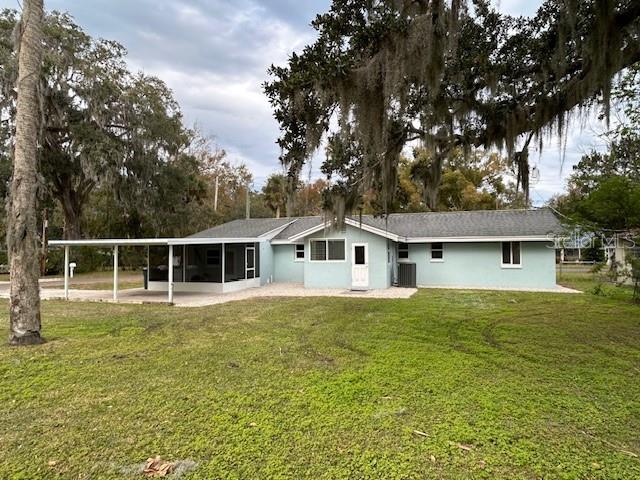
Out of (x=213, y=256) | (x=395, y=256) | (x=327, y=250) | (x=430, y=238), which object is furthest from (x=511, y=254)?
(x=213, y=256)

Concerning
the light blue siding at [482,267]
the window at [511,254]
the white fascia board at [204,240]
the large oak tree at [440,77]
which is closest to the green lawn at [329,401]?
the large oak tree at [440,77]

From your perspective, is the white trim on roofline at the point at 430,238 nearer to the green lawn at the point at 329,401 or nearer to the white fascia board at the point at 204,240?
the white fascia board at the point at 204,240

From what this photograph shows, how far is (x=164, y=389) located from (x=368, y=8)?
5.28 m

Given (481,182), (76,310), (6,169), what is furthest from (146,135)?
(481,182)

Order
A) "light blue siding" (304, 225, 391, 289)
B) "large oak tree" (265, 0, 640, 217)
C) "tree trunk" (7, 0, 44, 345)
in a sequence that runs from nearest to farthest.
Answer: "large oak tree" (265, 0, 640, 217) < "tree trunk" (7, 0, 44, 345) < "light blue siding" (304, 225, 391, 289)

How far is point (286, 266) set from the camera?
59.8ft

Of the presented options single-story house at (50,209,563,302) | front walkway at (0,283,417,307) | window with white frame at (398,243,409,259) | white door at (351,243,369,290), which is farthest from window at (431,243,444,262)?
white door at (351,243,369,290)

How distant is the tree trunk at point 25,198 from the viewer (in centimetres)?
607

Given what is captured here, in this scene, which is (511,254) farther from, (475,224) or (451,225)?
(451,225)

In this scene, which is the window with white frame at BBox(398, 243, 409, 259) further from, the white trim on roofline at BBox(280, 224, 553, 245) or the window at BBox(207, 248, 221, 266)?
the window at BBox(207, 248, 221, 266)

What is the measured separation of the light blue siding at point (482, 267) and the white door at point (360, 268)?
9.32ft

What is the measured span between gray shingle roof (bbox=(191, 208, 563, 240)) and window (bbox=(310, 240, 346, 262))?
2.74 ft

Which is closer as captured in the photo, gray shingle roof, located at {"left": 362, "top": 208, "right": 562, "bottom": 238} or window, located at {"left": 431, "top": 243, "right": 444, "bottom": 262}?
gray shingle roof, located at {"left": 362, "top": 208, "right": 562, "bottom": 238}

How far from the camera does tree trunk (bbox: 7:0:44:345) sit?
6.07m
